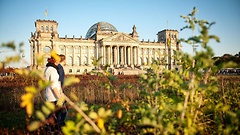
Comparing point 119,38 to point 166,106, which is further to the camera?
point 119,38

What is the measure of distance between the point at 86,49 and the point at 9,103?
5636cm

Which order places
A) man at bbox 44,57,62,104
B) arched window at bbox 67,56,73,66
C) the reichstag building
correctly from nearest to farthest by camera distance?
man at bbox 44,57,62,104, the reichstag building, arched window at bbox 67,56,73,66

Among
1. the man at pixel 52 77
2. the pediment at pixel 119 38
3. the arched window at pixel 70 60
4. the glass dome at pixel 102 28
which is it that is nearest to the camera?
the man at pixel 52 77

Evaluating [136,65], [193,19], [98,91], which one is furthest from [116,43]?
[193,19]

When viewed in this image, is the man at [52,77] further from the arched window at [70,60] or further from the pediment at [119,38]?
the arched window at [70,60]

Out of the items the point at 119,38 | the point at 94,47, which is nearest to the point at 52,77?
the point at 94,47

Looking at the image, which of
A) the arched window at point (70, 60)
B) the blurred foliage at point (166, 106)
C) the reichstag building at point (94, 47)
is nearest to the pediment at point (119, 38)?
the reichstag building at point (94, 47)

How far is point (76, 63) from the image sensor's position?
64.4 m

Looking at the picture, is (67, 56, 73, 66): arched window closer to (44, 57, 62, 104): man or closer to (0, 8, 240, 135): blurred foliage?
(44, 57, 62, 104): man

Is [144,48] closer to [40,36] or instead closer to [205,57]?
[40,36]

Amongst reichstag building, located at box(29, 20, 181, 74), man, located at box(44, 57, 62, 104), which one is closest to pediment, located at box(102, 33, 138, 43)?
reichstag building, located at box(29, 20, 181, 74)

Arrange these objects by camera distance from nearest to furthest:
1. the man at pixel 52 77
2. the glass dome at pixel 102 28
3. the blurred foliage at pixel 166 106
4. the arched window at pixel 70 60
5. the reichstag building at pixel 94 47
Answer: the blurred foliage at pixel 166 106 → the man at pixel 52 77 → the reichstag building at pixel 94 47 → the arched window at pixel 70 60 → the glass dome at pixel 102 28

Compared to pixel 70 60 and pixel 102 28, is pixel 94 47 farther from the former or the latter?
pixel 102 28

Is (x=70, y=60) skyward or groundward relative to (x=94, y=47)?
groundward
